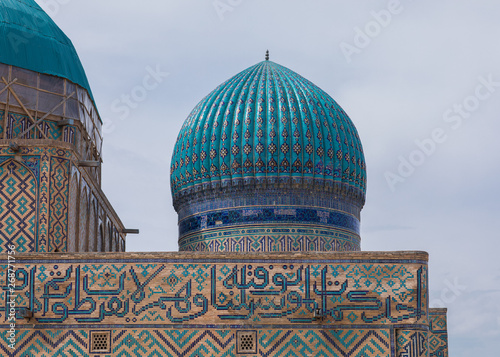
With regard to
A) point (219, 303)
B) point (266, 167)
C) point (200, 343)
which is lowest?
point (200, 343)

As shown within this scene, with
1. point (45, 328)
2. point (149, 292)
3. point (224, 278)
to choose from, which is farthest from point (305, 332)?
point (45, 328)

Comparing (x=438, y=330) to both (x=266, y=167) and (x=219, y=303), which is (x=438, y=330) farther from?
(x=219, y=303)

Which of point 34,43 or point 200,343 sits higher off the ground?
point 34,43

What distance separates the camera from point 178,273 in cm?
1141

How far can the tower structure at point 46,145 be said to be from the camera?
12.5m

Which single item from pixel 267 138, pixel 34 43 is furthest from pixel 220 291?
pixel 267 138

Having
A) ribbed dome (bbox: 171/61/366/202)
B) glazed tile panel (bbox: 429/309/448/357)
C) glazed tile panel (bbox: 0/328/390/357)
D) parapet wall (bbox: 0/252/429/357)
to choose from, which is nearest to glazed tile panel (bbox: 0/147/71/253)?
parapet wall (bbox: 0/252/429/357)

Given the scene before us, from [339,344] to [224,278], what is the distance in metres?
1.55

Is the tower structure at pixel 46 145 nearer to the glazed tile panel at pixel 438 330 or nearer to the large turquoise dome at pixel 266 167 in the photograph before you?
the large turquoise dome at pixel 266 167

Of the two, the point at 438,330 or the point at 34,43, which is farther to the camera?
the point at 438,330

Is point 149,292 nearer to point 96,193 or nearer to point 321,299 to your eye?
point 321,299

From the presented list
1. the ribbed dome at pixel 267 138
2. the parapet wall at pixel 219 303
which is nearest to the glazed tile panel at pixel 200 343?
the parapet wall at pixel 219 303

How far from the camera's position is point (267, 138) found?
16781 mm

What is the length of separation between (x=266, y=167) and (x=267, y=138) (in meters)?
0.52
